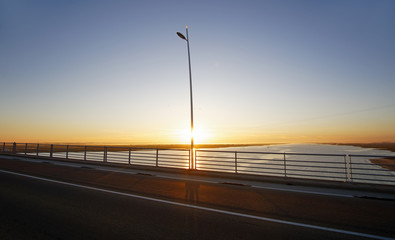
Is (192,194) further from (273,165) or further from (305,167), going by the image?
(305,167)

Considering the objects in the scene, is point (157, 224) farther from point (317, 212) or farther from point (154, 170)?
point (154, 170)

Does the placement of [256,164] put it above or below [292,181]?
below

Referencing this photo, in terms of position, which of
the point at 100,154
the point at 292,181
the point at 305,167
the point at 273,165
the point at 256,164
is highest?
the point at 292,181

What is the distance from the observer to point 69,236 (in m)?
4.06

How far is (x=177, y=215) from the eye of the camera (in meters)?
5.39

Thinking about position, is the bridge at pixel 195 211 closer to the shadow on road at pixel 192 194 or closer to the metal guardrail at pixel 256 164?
the shadow on road at pixel 192 194

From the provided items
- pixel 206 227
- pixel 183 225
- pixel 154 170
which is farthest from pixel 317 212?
pixel 154 170

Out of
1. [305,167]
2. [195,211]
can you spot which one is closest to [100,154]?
[195,211]

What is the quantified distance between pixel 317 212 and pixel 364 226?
1.13 meters

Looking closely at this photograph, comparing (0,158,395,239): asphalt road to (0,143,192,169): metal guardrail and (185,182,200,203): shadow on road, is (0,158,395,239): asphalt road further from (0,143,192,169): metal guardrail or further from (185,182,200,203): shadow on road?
(0,143,192,169): metal guardrail

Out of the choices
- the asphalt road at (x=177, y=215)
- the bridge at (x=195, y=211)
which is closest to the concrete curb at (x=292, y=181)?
the bridge at (x=195, y=211)

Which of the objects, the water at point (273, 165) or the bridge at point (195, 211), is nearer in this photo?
the bridge at point (195, 211)

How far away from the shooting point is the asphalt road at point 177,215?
14.0ft

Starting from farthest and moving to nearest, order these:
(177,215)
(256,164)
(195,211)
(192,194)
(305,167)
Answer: (305,167) < (256,164) < (192,194) < (195,211) < (177,215)
